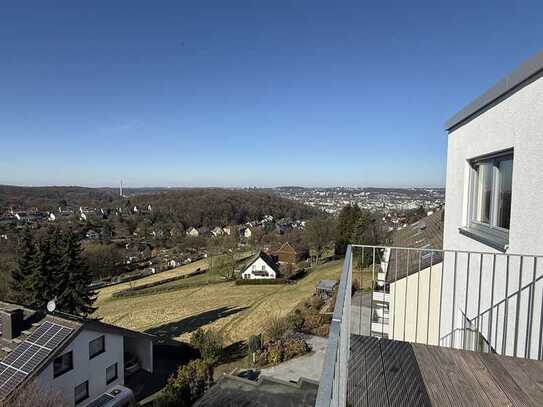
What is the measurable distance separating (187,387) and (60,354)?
14.1 ft

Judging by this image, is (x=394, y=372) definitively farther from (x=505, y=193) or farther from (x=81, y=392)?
(x=81, y=392)

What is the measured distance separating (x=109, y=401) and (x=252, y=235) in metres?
53.6

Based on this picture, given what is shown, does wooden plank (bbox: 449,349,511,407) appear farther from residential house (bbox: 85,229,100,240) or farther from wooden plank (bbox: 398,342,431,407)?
residential house (bbox: 85,229,100,240)

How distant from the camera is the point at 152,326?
24.7 metres

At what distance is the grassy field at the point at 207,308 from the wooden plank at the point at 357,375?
62.6 ft

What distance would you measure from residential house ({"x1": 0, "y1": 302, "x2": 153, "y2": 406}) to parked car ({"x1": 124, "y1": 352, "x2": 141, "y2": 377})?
398mm

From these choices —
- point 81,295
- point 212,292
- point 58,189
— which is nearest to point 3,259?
point 81,295

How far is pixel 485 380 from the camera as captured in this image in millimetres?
2182

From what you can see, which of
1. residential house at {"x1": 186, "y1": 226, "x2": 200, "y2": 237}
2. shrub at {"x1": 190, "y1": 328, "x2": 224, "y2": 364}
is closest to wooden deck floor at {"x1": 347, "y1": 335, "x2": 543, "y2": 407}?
shrub at {"x1": 190, "y1": 328, "x2": 224, "y2": 364}

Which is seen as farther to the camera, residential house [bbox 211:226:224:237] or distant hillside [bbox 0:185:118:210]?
distant hillside [bbox 0:185:118:210]

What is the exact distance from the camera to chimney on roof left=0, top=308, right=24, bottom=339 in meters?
11.9

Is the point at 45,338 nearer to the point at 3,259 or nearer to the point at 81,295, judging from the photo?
the point at 81,295

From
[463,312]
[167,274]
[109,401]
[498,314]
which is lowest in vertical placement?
[167,274]

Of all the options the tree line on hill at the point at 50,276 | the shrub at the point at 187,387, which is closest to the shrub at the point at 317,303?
the shrub at the point at 187,387
